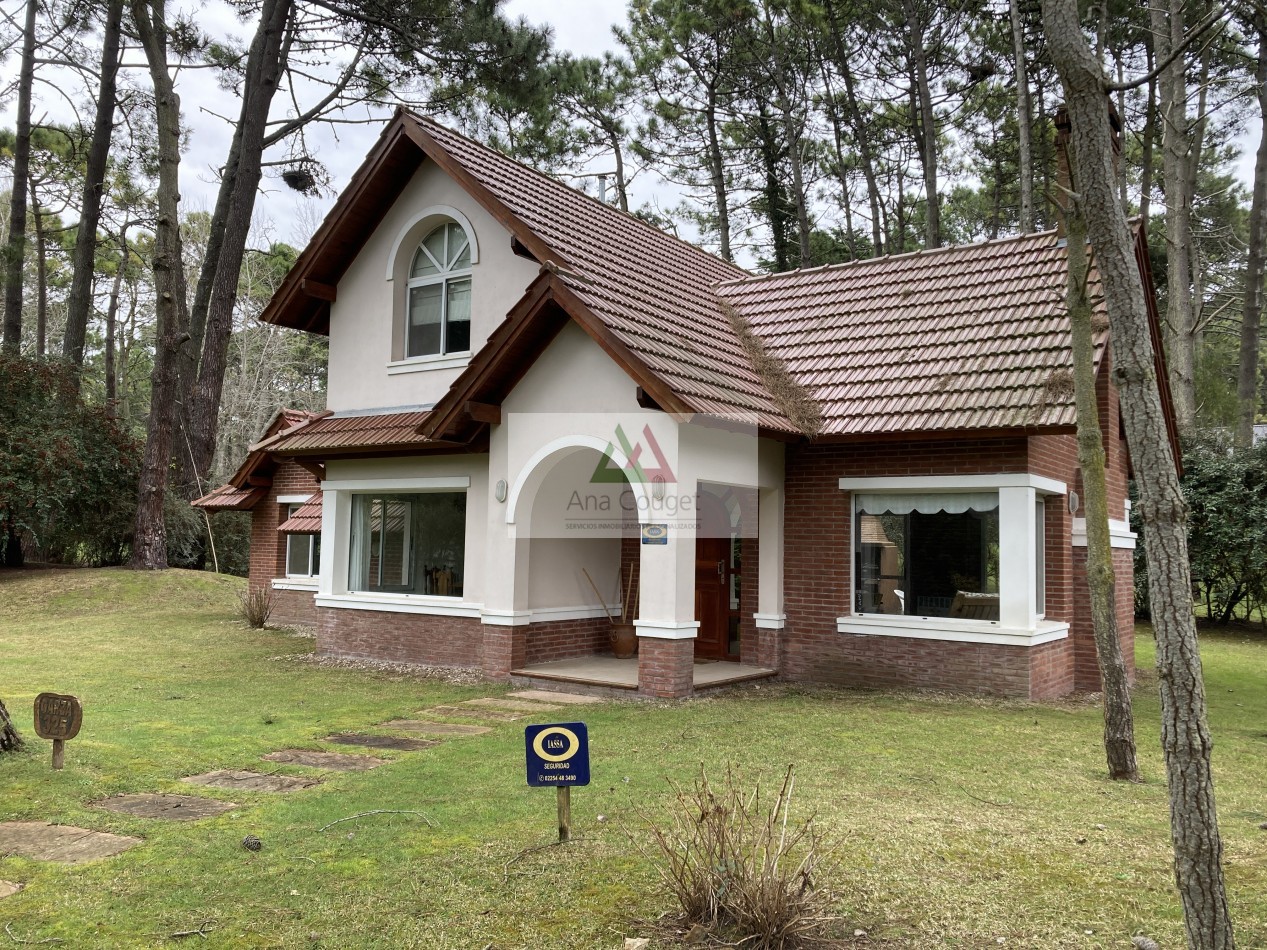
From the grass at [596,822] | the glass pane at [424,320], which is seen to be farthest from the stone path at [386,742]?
the glass pane at [424,320]

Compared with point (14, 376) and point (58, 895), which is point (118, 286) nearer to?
point (14, 376)

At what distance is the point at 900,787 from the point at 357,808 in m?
3.61

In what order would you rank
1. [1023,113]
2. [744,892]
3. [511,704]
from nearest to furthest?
1. [744,892]
2. [511,704]
3. [1023,113]

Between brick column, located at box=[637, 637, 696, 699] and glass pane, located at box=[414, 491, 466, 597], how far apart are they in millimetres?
3481

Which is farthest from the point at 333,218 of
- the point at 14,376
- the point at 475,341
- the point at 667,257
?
the point at 14,376

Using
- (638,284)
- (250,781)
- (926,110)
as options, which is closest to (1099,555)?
(250,781)

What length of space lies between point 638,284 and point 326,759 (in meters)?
7.15

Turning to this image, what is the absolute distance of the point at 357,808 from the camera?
6.16m

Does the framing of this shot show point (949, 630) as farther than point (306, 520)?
No

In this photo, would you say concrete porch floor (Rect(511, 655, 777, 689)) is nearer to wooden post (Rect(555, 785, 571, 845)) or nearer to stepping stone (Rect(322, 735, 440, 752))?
stepping stone (Rect(322, 735, 440, 752))

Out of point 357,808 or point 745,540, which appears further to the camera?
point 745,540

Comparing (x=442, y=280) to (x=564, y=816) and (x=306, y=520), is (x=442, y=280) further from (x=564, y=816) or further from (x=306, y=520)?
(x=564, y=816)

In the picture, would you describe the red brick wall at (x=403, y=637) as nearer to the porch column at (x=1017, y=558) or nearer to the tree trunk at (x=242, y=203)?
the porch column at (x=1017, y=558)

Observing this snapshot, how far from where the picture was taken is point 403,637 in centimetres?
1305
